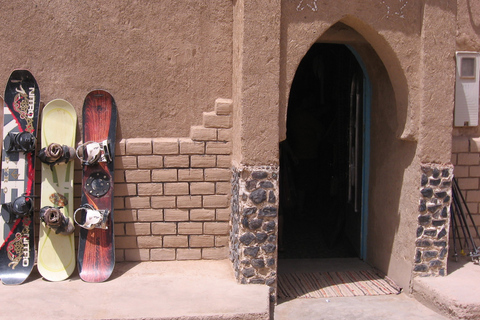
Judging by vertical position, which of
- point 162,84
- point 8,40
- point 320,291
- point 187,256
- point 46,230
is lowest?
point 320,291

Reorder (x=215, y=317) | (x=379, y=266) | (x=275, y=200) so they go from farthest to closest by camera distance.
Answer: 1. (x=379, y=266)
2. (x=275, y=200)
3. (x=215, y=317)

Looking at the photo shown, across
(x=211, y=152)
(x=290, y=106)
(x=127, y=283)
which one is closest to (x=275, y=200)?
(x=211, y=152)

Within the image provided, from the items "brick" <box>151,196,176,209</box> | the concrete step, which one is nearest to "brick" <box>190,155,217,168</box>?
"brick" <box>151,196,176,209</box>

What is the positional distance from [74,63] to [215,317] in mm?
2802

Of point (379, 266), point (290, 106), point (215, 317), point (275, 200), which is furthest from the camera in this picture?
point (290, 106)

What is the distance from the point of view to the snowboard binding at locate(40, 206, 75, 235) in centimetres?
437

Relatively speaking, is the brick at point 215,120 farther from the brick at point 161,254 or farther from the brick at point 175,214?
the brick at point 161,254

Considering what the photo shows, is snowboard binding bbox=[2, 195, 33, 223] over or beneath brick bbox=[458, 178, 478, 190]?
beneath

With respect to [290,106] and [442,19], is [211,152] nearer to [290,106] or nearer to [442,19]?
[442,19]

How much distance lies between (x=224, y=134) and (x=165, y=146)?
0.61 m

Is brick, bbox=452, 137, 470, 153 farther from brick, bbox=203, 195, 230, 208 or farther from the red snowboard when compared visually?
the red snowboard

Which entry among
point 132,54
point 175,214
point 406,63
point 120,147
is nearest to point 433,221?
point 406,63

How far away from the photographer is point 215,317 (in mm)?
3730

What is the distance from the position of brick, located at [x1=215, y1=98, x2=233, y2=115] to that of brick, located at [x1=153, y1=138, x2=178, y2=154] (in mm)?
532
